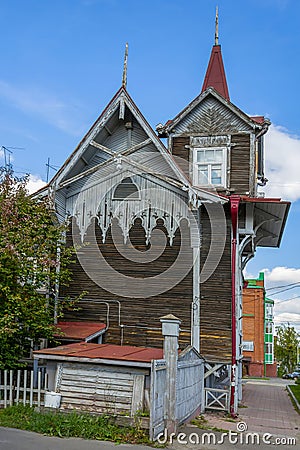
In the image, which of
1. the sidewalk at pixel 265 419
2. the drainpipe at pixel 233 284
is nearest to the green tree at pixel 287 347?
the sidewalk at pixel 265 419

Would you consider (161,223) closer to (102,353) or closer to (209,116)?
(209,116)

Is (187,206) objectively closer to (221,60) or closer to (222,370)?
(222,370)

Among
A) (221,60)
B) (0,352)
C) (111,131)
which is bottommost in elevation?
(0,352)

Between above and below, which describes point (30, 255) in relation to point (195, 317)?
above

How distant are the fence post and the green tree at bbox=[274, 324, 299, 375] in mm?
58659

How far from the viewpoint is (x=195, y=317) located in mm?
14883

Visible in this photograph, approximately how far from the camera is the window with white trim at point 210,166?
1680 centimetres

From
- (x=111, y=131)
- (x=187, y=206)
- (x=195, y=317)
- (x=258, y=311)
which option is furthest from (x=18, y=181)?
(x=258, y=311)

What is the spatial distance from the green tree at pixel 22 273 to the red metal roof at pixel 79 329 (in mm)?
962

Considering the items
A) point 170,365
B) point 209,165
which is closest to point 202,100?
point 209,165

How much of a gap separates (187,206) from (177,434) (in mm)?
7026

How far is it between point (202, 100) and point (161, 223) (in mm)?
4859

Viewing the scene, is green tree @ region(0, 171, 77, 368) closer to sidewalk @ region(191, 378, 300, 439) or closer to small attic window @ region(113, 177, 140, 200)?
small attic window @ region(113, 177, 140, 200)

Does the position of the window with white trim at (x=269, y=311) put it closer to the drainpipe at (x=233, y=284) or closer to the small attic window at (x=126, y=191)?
the drainpipe at (x=233, y=284)
